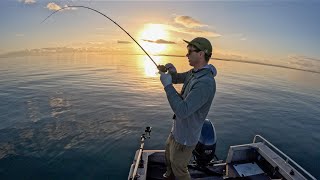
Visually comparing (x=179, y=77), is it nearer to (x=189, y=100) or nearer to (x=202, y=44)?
(x=202, y=44)

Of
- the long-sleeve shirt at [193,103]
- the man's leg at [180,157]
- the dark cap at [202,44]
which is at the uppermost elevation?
the dark cap at [202,44]

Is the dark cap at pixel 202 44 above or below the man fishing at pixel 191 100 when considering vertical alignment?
above

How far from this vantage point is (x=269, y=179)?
7.27 meters

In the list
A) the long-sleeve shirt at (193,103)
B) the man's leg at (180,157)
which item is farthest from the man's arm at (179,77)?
the man's leg at (180,157)

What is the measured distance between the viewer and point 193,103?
→ 3.39 metres

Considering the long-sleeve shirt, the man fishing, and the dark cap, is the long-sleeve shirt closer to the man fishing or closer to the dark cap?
the man fishing

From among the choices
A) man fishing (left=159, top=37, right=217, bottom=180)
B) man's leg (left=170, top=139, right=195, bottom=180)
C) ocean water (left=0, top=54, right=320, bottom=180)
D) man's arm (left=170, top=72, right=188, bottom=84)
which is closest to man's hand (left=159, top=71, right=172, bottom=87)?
man fishing (left=159, top=37, right=217, bottom=180)

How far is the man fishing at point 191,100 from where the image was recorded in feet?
11.2

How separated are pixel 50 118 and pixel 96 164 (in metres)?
7.77

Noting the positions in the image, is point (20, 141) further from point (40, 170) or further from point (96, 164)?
point (96, 164)

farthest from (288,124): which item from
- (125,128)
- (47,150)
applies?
(47,150)

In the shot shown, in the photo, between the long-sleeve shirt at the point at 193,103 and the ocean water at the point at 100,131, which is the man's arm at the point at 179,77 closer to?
the long-sleeve shirt at the point at 193,103

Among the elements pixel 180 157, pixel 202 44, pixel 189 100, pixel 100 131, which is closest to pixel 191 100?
pixel 189 100

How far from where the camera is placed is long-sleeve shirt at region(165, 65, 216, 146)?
3393mm
